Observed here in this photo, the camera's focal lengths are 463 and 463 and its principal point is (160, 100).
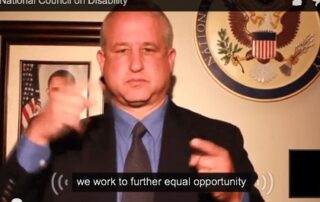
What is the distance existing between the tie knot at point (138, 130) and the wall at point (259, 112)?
0.12 m

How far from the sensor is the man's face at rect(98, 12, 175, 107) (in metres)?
1.30

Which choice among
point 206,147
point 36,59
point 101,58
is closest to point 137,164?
point 206,147

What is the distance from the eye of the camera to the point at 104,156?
1.33 meters

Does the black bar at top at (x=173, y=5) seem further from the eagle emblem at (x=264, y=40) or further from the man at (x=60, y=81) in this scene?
the man at (x=60, y=81)

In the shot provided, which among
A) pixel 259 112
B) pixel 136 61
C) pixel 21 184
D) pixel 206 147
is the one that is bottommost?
pixel 21 184

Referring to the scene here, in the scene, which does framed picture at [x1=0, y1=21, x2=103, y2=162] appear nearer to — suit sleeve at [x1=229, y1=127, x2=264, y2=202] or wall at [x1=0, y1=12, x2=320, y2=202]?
wall at [x1=0, y1=12, x2=320, y2=202]

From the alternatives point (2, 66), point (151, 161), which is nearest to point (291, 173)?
point (151, 161)

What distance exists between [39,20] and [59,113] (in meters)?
0.28

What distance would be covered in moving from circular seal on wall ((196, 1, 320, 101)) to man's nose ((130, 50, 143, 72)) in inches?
7.2

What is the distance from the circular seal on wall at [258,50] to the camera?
1.34 m

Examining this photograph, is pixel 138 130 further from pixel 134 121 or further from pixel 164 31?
pixel 164 31

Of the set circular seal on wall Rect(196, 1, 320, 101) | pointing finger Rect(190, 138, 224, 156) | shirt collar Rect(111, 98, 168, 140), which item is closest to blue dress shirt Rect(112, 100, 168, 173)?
shirt collar Rect(111, 98, 168, 140)

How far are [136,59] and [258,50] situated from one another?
356mm

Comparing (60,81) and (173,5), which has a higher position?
(173,5)
